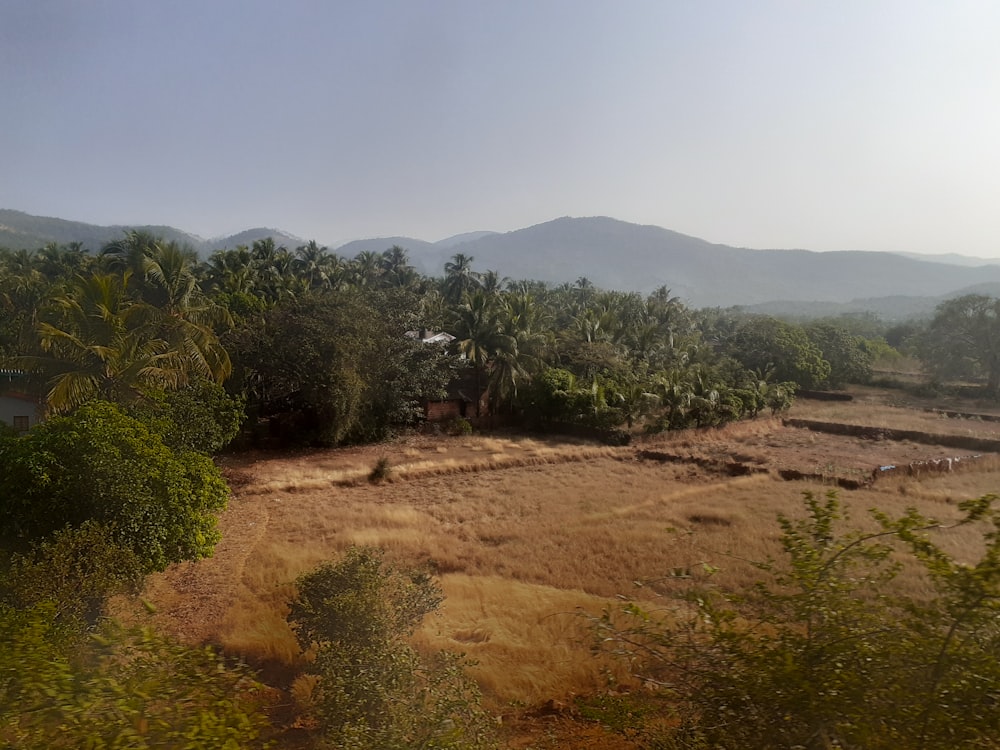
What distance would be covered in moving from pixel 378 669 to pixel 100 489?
5.21 meters

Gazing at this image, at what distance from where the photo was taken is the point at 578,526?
14914mm

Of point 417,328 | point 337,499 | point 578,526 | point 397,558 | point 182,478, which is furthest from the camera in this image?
point 417,328

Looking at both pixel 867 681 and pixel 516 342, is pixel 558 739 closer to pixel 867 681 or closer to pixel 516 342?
pixel 867 681

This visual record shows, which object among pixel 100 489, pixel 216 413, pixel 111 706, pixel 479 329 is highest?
pixel 479 329

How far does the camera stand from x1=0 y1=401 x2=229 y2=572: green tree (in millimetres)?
7922

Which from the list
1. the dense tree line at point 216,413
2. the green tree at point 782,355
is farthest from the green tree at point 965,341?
the green tree at point 782,355

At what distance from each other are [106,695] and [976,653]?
4.43m

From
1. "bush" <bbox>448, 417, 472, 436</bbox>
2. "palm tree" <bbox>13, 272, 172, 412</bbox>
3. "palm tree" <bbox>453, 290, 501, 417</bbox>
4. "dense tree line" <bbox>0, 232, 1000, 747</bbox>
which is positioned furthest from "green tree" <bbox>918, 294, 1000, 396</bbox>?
"palm tree" <bbox>13, 272, 172, 412</bbox>

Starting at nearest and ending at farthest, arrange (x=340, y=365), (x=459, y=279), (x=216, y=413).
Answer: (x=216, y=413)
(x=340, y=365)
(x=459, y=279)

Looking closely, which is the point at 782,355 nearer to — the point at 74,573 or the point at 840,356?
the point at 840,356

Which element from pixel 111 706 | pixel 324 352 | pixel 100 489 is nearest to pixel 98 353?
pixel 100 489

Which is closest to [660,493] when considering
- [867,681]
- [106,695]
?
[867,681]

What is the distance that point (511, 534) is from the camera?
47.2 feet

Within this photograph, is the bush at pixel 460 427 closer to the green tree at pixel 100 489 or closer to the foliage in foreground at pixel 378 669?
the green tree at pixel 100 489
